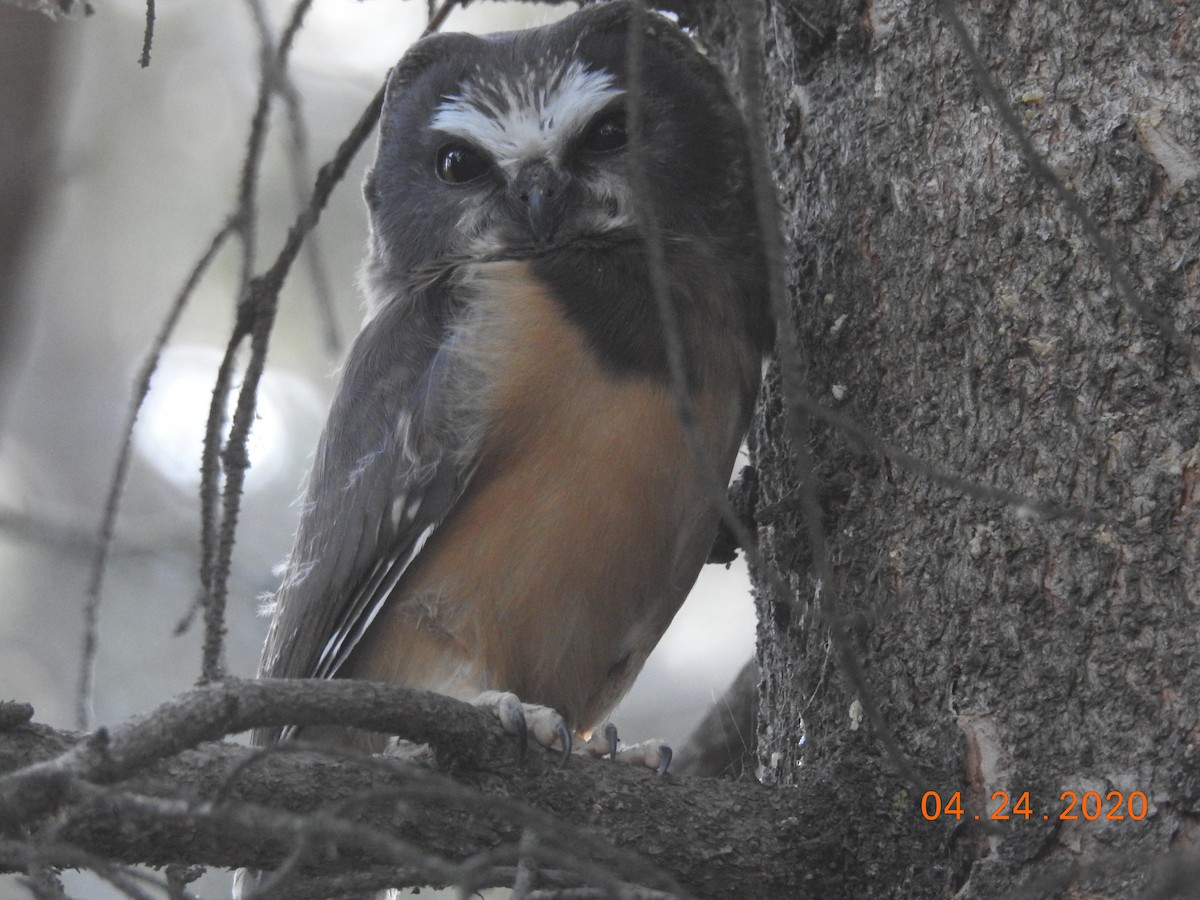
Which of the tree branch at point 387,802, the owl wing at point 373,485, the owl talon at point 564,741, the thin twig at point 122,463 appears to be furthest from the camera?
the owl wing at point 373,485

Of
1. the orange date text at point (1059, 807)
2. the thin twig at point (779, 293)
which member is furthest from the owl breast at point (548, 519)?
the thin twig at point (779, 293)

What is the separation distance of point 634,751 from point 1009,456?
109cm

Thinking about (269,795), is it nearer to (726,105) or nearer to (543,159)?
(543,159)

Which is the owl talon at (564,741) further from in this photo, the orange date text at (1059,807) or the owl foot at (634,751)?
the orange date text at (1059,807)

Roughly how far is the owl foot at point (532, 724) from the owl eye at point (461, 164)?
5.04 ft

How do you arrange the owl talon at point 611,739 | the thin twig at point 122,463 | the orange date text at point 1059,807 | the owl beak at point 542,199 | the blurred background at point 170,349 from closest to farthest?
1. the orange date text at point 1059,807
2. the thin twig at point 122,463
3. the owl talon at point 611,739
4. the owl beak at point 542,199
5. the blurred background at point 170,349

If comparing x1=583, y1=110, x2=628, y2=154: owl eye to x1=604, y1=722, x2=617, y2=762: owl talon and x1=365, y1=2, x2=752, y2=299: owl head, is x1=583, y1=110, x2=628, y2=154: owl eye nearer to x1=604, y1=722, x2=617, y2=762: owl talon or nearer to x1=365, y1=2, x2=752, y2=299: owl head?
x1=365, y1=2, x2=752, y2=299: owl head

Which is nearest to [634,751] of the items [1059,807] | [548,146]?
[1059,807]

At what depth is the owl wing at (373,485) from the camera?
10.2ft

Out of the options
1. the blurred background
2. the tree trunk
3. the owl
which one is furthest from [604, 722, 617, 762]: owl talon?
the blurred background

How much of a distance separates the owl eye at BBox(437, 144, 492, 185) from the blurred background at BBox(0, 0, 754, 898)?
3.18 m

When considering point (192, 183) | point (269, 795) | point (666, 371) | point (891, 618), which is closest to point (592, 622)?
point (666, 371)

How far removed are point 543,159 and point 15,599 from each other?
541cm

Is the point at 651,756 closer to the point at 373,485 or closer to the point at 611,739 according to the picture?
the point at 611,739
